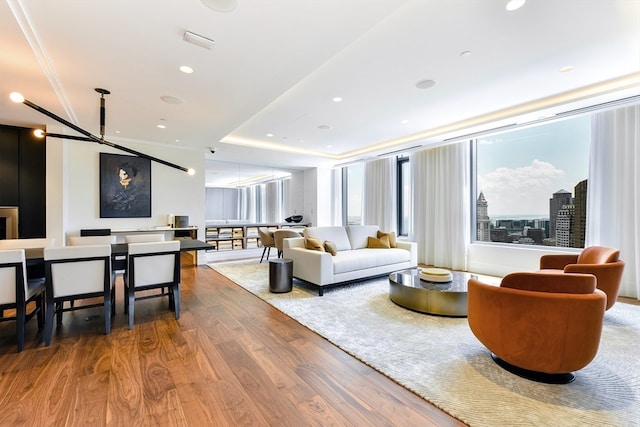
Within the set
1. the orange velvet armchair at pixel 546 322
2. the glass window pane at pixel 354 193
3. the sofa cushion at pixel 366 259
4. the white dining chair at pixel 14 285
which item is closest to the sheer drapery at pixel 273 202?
the glass window pane at pixel 354 193

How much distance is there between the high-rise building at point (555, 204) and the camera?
461 cm

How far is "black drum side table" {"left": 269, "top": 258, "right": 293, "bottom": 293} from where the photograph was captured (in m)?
4.21

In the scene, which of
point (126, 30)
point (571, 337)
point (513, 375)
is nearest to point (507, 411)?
point (513, 375)

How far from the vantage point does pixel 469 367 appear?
2225 mm

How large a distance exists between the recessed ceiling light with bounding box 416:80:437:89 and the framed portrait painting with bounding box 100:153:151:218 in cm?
540

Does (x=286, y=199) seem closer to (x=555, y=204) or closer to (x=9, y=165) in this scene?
(x=9, y=165)

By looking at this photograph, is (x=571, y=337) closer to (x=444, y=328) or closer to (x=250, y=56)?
(x=444, y=328)

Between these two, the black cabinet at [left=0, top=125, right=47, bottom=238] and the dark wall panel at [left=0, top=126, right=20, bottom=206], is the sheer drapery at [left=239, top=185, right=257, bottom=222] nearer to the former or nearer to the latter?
the black cabinet at [left=0, top=125, right=47, bottom=238]

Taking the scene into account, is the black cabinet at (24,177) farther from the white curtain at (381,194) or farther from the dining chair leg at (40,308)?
the white curtain at (381,194)

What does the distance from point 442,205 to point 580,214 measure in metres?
2.22

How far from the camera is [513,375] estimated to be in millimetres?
2111

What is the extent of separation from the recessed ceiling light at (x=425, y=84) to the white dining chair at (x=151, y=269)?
3.55 metres

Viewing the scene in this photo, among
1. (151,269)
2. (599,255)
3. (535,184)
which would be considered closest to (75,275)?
(151,269)

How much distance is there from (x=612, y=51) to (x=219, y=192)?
7206 millimetres
